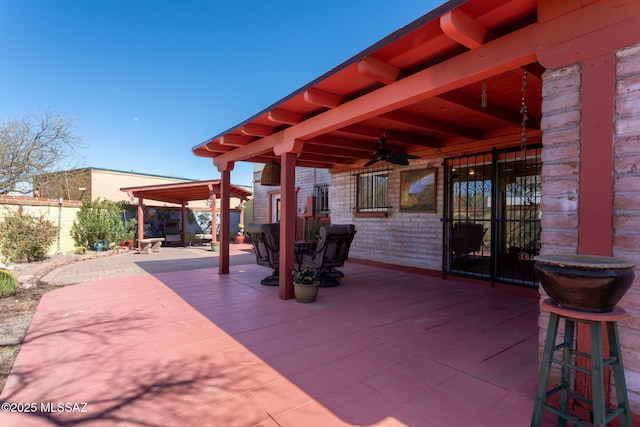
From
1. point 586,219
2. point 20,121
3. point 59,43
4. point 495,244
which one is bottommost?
point 495,244

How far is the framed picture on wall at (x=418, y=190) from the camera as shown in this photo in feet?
19.4

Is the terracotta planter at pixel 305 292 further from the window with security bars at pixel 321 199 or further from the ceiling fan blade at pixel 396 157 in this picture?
the window with security bars at pixel 321 199

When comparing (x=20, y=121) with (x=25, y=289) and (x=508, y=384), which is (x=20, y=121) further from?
(x=508, y=384)

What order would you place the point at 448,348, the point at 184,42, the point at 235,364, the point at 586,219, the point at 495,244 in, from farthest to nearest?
the point at 184,42
the point at 495,244
the point at 448,348
the point at 235,364
the point at 586,219

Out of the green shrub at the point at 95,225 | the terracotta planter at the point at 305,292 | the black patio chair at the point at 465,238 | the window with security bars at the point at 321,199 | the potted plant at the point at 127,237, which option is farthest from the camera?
the potted plant at the point at 127,237

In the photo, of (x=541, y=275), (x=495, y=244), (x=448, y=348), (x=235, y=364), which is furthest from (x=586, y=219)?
(x=495, y=244)

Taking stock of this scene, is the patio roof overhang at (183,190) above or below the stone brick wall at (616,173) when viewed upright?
above

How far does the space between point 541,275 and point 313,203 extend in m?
9.39

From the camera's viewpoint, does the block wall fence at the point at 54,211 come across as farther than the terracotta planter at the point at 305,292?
Yes

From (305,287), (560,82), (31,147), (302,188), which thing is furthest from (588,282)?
(31,147)

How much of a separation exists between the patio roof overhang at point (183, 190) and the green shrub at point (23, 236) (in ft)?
10.7

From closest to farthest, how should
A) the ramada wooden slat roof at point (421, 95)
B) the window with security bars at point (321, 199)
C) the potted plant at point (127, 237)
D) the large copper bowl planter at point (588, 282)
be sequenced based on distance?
the large copper bowl planter at point (588, 282) < the ramada wooden slat roof at point (421, 95) < the window with security bars at point (321, 199) < the potted plant at point (127, 237)

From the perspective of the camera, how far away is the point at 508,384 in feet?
A: 7.05

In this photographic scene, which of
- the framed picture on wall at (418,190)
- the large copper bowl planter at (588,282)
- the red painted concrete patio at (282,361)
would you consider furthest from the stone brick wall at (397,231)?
the large copper bowl planter at (588,282)
